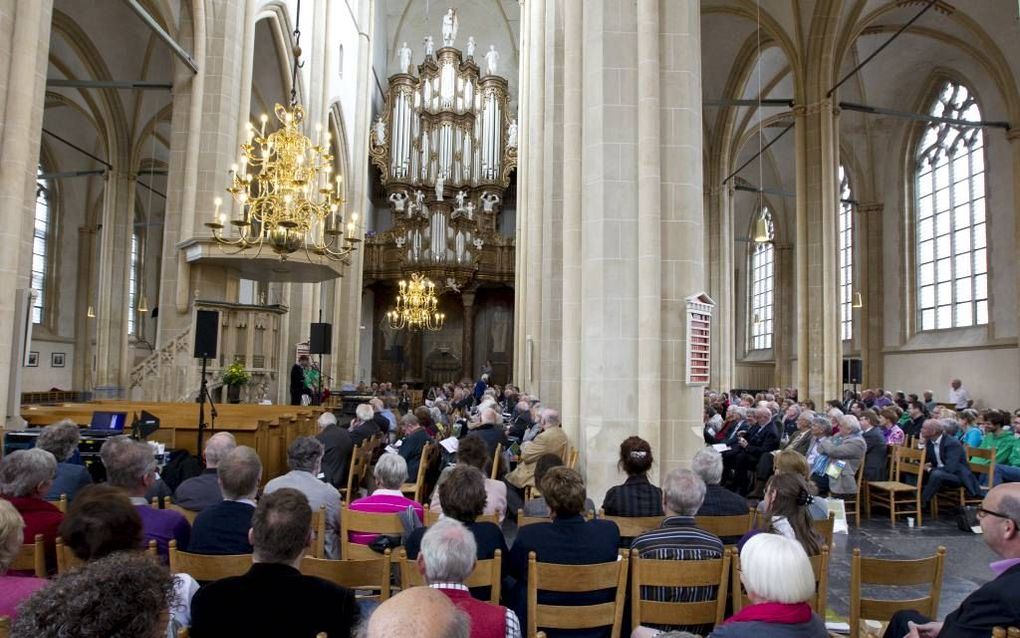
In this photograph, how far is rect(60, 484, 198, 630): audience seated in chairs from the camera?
2500 millimetres

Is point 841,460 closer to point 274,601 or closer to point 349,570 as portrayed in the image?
point 349,570

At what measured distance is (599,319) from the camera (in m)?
7.27

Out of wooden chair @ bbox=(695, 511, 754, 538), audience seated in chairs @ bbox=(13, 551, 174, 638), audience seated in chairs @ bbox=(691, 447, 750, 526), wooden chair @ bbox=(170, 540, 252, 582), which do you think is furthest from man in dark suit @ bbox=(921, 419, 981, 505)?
audience seated in chairs @ bbox=(13, 551, 174, 638)

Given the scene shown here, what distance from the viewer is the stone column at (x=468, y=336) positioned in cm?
2692

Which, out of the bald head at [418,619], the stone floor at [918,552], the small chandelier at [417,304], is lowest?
the stone floor at [918,552]

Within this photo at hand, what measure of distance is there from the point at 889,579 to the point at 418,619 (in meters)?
2.54

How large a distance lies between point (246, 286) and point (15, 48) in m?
12.1

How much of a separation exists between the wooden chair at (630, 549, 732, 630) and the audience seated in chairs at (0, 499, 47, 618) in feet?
7.29

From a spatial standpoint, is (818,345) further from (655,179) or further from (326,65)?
(326,65)

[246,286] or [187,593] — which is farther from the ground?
[246,286]

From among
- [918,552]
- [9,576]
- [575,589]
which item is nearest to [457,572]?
[575,589]

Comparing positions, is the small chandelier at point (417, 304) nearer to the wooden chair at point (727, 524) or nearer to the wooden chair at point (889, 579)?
the wooden chair at point (727, 524)

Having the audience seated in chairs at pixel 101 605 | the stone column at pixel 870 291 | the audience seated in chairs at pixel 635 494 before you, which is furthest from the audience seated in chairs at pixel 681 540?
the stone column at pixel 870 291

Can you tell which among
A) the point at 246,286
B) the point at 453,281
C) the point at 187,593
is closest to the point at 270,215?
the point at 187,593
